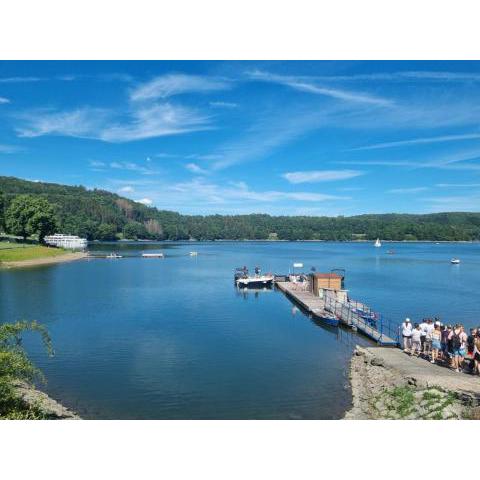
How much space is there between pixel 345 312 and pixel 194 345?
1325cm

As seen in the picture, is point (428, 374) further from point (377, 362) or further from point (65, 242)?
point (65, 242)

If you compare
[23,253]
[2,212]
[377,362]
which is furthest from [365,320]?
[2,212]

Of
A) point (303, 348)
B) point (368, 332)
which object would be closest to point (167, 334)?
point (303, 348)

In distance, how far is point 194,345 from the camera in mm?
26078

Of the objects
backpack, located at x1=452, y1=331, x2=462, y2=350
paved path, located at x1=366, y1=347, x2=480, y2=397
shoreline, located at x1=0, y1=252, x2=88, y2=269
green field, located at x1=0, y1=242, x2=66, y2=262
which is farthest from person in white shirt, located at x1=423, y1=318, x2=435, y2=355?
green field, located at x1=0, y1=242, x2=66, y2=262

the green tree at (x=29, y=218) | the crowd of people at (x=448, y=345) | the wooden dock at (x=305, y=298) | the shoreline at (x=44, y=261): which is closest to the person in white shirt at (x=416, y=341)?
the crowd of people at (x=448, y=345)

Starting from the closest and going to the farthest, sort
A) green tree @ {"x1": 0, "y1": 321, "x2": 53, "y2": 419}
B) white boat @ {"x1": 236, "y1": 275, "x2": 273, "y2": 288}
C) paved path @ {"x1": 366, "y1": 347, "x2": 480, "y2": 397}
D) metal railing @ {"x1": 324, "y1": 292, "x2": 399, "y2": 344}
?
green tree @ {"x1": 0, "y1": 321, "x2": 53, "y2": 419}
paved path @ {"x1": 366, "y1": 347, "x2": 480, "y2": 397}
metal railing @ {"x1": 324, "y1": 292, "x2": 399, "y2": 344}
white boat @ {"x1": 236, "y1": 275, "x2": 273, "y2": 288}

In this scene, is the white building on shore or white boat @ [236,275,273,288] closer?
white boat @ [236,275,273,288]

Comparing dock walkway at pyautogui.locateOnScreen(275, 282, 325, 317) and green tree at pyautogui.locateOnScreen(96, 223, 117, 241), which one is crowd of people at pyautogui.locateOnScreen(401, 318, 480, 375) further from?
green tree at pyautogui.locateOnScreen(96, 223, 117, 241)

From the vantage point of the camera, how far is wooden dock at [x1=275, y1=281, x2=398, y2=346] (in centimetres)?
2743

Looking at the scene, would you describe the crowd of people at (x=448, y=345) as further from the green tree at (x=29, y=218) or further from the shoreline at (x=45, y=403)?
the green tree at (x=29, y=218)

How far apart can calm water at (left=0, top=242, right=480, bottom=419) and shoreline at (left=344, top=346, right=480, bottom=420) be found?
922 millimetres

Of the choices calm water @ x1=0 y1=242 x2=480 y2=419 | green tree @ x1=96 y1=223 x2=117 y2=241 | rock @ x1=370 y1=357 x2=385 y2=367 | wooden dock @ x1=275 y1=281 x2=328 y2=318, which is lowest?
calm water @ x1=0 y1=242 x2=480 y2=419

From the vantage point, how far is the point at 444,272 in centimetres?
7581
